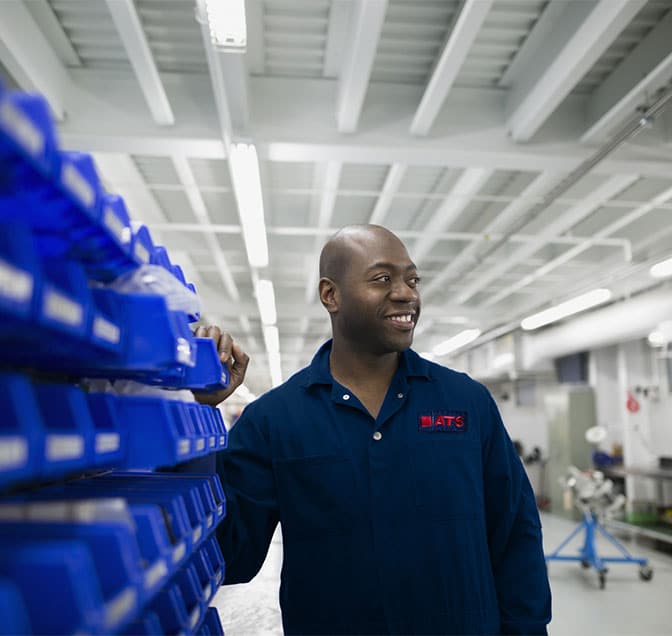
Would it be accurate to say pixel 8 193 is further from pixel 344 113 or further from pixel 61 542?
pixel 344 113

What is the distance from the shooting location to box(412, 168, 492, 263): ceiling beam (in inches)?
225

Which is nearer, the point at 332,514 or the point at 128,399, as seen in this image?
the point at 128,399

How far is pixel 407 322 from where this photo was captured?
1.84 m

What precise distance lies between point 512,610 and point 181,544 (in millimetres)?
1142

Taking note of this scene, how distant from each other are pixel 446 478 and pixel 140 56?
10.5 feet

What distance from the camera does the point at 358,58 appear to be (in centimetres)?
367

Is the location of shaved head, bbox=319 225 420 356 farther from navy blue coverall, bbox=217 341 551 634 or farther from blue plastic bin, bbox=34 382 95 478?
blue plastic bin, bbox=34 382 95 478

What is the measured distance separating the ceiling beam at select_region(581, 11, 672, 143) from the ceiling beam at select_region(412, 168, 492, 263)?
42.3 inches

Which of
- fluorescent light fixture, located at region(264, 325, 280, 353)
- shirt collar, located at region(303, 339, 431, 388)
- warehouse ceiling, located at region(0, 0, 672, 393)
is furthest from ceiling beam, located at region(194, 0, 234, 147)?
fluorescent light fixture, located at region(264, 325, 280, 353)

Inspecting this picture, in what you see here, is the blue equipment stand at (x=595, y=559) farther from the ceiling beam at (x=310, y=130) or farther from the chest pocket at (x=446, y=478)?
the chest pocket at (x=446, y=478)

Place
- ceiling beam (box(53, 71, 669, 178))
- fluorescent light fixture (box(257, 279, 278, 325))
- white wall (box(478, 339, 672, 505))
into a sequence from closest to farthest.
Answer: ceiling beam (box(53, 71, 669, 178)) < fluorescent light fixture (box(257, 279, 278, 325)) < white wall (box(478, 339, 672, 505))

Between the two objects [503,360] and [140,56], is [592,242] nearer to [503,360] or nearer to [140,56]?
[140,56]

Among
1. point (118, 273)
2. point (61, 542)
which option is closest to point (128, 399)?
point (118, 273)

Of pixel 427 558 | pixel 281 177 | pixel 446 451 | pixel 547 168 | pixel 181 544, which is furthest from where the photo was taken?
pixel 281 177
